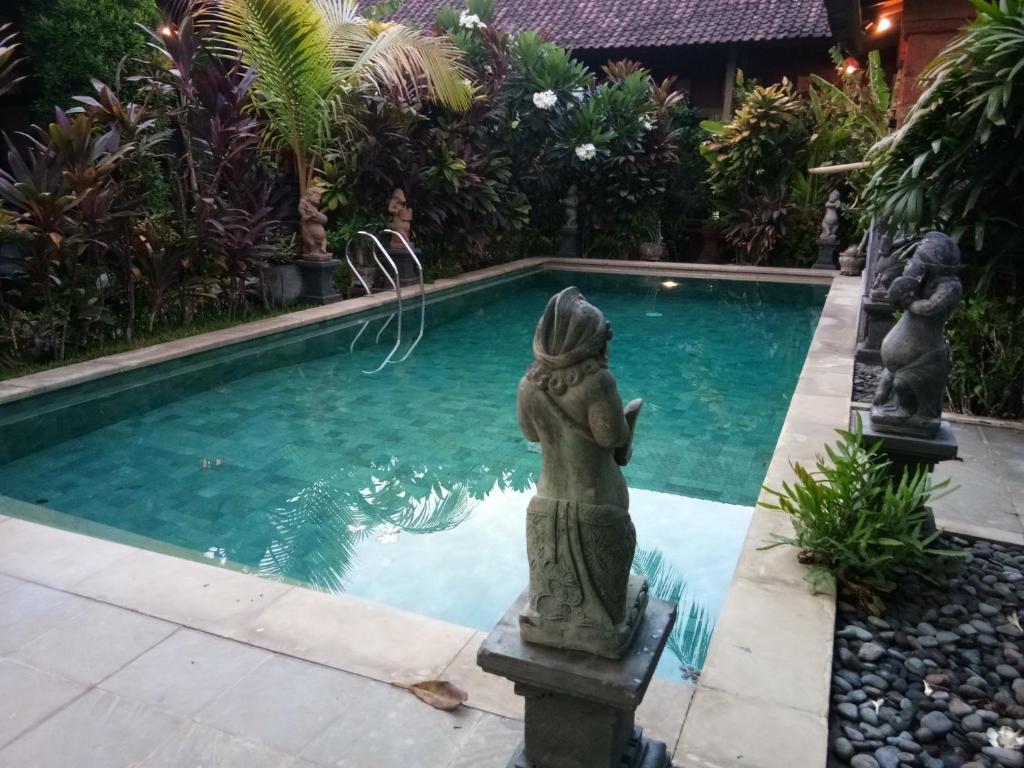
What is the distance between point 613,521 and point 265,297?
7.38 meters

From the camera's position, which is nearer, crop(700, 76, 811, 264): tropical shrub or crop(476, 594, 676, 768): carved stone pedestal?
crop(476, 594, 676, 768): carved stone pedestal

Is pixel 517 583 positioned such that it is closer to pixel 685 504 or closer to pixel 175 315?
pixel 685 504

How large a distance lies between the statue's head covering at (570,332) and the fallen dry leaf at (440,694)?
1160 millimetres

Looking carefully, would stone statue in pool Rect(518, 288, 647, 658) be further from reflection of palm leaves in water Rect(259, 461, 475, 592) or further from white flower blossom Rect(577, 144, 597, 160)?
white flower blossom Rect(577, 144, 597, 160)

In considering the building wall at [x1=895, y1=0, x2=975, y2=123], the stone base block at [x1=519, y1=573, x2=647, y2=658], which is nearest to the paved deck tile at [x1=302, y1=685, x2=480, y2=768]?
the stone base block at [x1=519, y1=573, x2=647, y2=658]

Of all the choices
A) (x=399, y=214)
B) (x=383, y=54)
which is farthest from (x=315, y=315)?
(x=383, y=54)

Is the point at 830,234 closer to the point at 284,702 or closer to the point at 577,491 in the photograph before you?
the point at 577,491

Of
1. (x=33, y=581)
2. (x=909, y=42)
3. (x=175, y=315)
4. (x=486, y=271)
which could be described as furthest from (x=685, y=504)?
(x=486, y=271)

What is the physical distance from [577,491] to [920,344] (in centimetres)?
206

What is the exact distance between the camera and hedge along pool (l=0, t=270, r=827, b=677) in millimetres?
3637

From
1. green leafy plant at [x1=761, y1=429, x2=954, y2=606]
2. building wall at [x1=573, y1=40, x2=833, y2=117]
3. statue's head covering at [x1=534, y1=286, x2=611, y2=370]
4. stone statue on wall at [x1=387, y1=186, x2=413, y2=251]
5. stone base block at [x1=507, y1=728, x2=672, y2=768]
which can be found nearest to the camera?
statue's head covering at [x1=534, y1=286, x2=611, y2=370]

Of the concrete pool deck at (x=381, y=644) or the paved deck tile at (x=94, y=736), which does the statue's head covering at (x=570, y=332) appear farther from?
the paved deck tile at (x=94, y=736)

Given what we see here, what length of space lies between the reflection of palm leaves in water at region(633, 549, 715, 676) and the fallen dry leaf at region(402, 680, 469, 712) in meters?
0.75

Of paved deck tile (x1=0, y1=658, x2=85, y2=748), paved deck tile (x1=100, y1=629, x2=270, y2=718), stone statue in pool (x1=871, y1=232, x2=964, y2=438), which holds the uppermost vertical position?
stone statue in pool (x1=871, y1=232, x2=964, y2=438)
